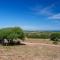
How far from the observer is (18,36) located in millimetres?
35281

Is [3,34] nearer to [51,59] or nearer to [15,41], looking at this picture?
[15,41]

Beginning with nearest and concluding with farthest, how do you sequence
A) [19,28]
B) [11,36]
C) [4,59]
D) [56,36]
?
[4,59] < [11,36] < [19,28] < [56,36]

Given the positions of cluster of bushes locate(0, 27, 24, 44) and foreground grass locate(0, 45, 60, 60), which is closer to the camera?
foreground grass locate(0, 45, 60, 60)

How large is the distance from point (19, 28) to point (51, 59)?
1919 centimetres

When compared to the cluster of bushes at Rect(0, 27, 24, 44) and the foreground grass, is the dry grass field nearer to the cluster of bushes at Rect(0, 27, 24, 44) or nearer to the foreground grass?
the foreground grass

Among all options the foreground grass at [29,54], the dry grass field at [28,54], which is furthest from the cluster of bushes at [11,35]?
the foreground grass at [29,54]

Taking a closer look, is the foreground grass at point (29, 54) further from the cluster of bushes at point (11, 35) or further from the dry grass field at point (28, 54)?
the cluster of bushes at point (11, 35)

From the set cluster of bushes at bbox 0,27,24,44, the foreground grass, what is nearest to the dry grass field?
the foreground grass

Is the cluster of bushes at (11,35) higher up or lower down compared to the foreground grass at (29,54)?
higher up

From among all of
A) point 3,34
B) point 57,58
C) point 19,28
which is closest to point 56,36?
point 19,28

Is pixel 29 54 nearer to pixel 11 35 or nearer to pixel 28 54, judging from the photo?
pixel 28 54

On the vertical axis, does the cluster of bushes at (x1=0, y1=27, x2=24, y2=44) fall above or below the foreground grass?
above

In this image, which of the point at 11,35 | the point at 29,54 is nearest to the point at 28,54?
the point at 29,54

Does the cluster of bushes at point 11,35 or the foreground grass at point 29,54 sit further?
the cluster of bushes at point 11,35
